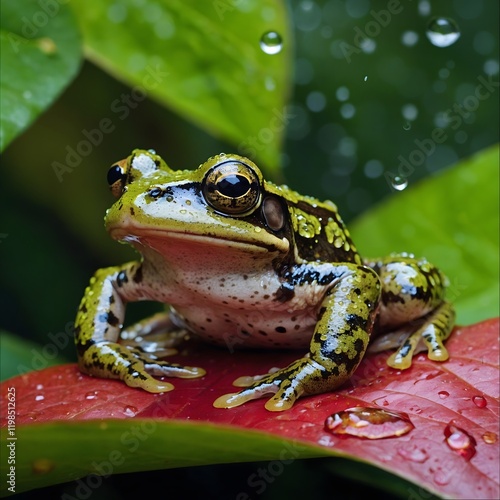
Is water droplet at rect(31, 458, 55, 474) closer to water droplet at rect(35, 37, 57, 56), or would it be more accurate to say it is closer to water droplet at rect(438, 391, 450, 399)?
water droplet at rect(438, 391, 450, 399)

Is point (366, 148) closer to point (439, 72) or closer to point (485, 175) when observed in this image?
point (439, 72)

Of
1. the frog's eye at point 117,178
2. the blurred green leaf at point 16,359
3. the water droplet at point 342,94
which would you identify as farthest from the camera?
the water droplet at point 342,94

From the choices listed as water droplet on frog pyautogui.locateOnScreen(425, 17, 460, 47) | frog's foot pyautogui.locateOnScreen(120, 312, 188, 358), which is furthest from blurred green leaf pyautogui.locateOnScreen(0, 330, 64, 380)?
water droplet on frog pyautogui.locateOnScreen(425, 17, 460, 47)

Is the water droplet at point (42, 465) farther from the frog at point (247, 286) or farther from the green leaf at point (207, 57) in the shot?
the green leaf at point (207, 57)

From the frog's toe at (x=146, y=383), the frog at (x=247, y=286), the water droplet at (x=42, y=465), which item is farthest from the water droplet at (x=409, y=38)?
the water droplet at (x=42, y=465)

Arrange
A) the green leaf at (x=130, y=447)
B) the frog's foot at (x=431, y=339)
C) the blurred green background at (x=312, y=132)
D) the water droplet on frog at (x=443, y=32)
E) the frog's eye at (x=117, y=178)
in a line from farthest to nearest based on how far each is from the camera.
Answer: the blurred green background at (x=312, y=132) < the water droplet on frog at (x=443, y=32) < the frog's eye at (x=117, y=178) < the frog's foot at (x=431, y=339) < the green leaf at (x=130, y=447)

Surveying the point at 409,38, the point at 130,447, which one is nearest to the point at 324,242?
the point at 130,447
